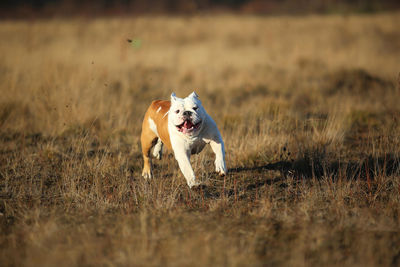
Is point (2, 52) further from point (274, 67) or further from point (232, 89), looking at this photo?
point (274, 67)

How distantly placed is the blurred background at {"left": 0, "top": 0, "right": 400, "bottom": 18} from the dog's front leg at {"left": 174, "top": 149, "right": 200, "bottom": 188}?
30.8 metres

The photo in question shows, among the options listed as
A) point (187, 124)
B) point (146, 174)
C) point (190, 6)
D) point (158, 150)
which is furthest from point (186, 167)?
point (190, 6)

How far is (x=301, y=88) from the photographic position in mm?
11680

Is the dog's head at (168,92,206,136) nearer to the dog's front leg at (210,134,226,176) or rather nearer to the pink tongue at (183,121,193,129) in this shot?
the pink tongue at (183,121,193,129)

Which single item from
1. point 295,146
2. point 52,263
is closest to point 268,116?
point 295,146

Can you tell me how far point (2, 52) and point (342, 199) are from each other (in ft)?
44.4

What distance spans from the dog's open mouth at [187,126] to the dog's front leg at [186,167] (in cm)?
27

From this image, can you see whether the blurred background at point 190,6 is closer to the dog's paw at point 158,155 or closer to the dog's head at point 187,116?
the dog's paw at point 158,155

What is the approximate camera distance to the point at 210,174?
5715 millimetres

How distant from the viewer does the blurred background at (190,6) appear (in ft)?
117

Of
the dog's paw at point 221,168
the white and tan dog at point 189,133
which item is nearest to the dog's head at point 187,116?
the white and tan dog at point 189,133

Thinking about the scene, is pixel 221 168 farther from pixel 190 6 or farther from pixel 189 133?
pixel 190 6

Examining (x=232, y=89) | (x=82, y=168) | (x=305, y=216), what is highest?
(x=232, y=89)

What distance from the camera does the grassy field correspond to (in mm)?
3654
